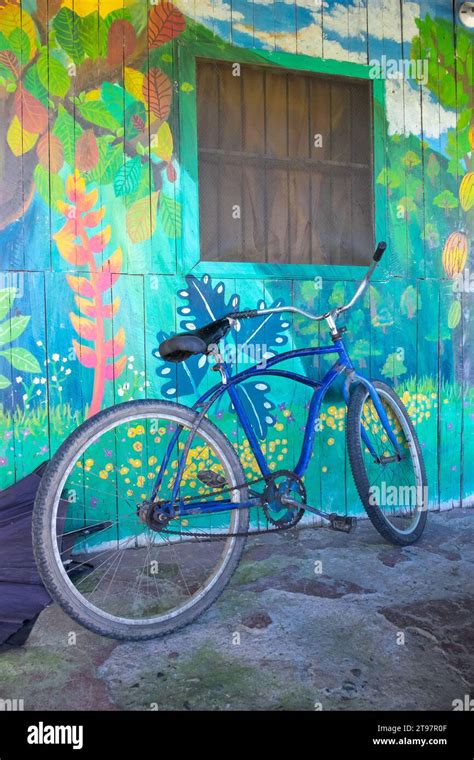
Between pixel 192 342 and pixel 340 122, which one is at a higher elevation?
pixel 340 122

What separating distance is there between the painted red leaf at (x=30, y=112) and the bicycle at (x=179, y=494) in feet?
4.26

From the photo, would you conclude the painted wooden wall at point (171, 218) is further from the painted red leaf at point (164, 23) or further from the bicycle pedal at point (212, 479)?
the bicycle pedal at point (212, 479)

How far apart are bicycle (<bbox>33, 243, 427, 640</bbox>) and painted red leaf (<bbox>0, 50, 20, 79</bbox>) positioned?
1.50 metres

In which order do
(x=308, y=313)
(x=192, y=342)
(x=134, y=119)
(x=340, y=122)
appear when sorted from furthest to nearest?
(x=340, y=122) < (x=134, y=119) < (x=308, y=313) < (x=192, y=342)

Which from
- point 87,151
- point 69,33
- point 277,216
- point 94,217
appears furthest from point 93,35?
point 277,216

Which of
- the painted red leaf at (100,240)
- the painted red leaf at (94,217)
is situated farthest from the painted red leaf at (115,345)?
the painted red leaf at (94,217)

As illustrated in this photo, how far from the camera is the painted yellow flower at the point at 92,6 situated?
262 centimetres

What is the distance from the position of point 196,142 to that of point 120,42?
1.81 ft

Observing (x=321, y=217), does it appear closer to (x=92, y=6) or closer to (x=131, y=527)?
(x=92, y=6)

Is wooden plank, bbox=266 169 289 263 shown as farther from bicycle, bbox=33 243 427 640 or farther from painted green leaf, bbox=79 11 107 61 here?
painted green leaf, bbox=79 11 107 61

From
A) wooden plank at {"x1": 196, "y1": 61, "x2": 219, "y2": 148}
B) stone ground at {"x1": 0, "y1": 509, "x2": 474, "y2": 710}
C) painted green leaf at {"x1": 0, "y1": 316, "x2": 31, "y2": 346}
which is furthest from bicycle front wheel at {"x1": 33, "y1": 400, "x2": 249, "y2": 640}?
wooden plank at {"x1": 196, "y1": 61, "x2": 219, "y2": 148}

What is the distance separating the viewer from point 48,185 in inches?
103

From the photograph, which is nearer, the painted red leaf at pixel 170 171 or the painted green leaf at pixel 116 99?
the painted green leaf at pixel 116 99

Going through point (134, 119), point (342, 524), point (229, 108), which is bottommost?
point (342, 524)
